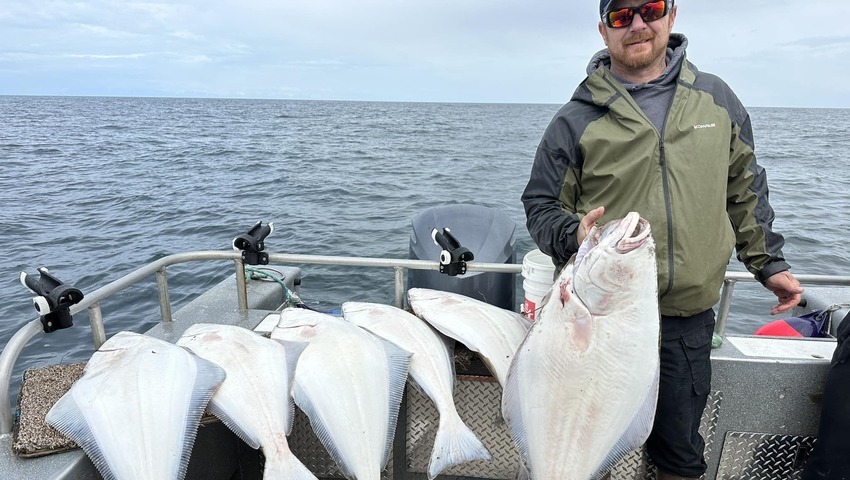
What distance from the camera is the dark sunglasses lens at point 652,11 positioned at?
209cm

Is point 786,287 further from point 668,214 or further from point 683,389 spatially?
point 668,214

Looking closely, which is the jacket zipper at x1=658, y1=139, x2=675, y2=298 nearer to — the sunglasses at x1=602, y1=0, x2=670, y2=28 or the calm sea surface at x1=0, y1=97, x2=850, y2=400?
the sunglasses at x1=602, y1=0, x2=670, y2=28

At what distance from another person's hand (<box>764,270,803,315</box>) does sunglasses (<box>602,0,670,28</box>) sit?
1.24 metres

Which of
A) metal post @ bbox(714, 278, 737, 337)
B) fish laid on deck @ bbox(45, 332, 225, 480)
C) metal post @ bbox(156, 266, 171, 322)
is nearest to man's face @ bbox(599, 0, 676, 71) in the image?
metal post @ bbox(714, 278, 737, 337)

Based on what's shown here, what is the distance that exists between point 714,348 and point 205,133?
40.6 metres

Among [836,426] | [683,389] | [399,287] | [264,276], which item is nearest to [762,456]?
[836,426]

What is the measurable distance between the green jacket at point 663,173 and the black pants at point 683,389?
0.33 ft

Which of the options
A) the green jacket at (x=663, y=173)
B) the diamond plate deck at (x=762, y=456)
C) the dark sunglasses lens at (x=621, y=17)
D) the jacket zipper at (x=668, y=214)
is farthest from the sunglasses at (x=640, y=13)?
the diamond plate deck at (x=762, y=456)

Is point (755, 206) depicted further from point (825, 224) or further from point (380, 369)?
point (825, 224)

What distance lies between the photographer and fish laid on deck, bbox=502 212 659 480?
171 centimetres

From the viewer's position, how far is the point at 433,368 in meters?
2.24

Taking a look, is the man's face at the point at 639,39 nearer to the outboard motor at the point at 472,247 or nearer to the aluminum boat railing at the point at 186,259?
the aluminum boat railing at the point at 186,259

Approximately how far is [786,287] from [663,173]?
872 millimetres

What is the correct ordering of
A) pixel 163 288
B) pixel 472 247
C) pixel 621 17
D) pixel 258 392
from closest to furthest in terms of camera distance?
1. pixel 258 392
2. pixel 621 17
3. pixel 163 288
4. pixel 472 247
